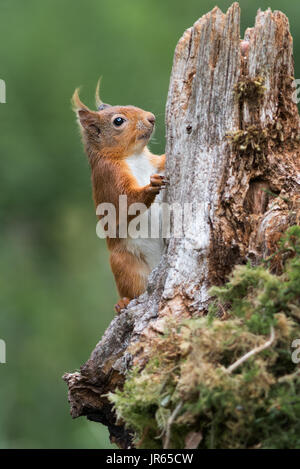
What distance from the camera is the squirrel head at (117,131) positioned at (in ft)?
17.1

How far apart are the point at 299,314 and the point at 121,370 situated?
1208 mm

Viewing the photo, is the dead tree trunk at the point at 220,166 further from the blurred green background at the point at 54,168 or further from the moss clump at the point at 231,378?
the blurred green background at the point at 54,168

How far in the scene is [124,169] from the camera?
5.04 meters

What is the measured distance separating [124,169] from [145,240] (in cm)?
55

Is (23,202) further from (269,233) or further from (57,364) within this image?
(269,233)

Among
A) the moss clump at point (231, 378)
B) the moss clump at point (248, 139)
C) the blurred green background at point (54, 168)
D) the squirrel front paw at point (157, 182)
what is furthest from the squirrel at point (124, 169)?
the blurred green background at point (54, 168)

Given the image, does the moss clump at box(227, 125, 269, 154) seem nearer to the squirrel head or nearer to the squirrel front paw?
the squirrel front paw

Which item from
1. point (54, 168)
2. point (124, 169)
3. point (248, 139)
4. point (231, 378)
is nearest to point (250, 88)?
point (248, 139)

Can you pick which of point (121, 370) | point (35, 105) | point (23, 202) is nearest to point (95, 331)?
point (23, 202)

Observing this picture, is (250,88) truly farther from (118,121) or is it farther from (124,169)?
(118,121)

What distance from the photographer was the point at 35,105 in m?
9.26

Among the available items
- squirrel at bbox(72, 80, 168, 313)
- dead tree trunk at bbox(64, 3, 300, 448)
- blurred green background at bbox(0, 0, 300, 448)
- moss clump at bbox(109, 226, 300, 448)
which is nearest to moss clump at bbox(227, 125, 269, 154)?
dead tree trunk at bbox(64, 3, 300, 448)

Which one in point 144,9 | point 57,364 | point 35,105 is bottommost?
point 57,364

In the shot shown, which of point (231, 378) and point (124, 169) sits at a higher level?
point (124, 169)
